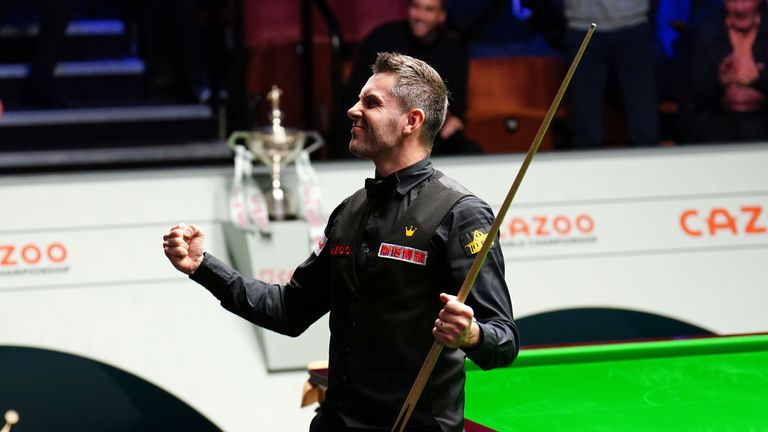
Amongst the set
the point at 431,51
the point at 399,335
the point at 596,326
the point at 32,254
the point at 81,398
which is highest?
the point at 431,51

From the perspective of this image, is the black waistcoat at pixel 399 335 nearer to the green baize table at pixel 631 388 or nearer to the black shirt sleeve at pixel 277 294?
the black shirt sleeve at pixel 277 294

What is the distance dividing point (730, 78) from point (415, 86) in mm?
3624

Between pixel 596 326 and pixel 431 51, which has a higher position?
pixel 431 51

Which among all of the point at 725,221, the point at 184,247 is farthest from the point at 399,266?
the point at 725,221

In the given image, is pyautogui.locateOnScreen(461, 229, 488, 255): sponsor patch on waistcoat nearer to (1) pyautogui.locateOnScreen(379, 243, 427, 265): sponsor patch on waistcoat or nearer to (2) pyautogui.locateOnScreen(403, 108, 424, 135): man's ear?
(1) pyautogui.locateOnScreen(379, 243, 427, 265): sponsor patch on waistcoat

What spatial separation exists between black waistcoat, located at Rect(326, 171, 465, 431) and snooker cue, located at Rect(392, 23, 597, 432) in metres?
0.05

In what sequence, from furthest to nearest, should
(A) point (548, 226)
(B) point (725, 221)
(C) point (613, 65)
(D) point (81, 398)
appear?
(C) point (613, 65) < (B) point (725, 221) < (A) point (548, 226) < (D) point (81, 398)

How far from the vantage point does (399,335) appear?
2098 mm

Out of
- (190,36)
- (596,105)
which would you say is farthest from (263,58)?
(596,105)

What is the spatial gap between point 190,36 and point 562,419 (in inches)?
138

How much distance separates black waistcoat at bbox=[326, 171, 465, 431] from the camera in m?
2.10

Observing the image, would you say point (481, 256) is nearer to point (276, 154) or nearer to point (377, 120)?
point (377, 120)

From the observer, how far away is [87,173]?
4.77 metres

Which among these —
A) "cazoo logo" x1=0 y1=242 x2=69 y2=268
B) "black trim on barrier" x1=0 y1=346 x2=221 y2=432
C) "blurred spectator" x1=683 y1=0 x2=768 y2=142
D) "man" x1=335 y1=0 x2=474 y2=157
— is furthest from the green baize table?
"blurred spectator" x1=683 y1=0 x2=768 y2=142
